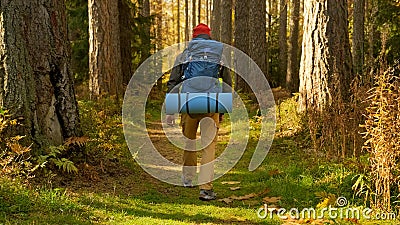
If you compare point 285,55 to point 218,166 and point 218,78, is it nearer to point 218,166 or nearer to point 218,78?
point 218,166

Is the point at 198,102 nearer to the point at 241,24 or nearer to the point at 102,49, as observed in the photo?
the point at 102,49

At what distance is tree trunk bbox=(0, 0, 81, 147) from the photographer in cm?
608

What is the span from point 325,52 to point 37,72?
5.59m

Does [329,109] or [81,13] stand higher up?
[81,13]

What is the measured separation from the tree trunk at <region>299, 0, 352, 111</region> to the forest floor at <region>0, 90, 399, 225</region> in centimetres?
111

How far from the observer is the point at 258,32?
1733 cm

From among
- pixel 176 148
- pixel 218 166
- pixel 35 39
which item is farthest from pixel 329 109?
pixel 35 39

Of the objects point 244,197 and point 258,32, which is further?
point 258,32

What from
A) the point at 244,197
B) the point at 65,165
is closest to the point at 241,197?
the point at 244,197

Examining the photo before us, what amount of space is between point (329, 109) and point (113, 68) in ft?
26.8

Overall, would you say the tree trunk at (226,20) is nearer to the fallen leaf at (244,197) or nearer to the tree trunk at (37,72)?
the tree trunk at (37,72)

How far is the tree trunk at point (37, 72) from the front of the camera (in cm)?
608

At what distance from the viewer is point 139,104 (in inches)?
658

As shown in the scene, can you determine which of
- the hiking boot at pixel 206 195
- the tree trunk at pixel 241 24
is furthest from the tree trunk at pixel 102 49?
the hiking boot at pixel 206 195
